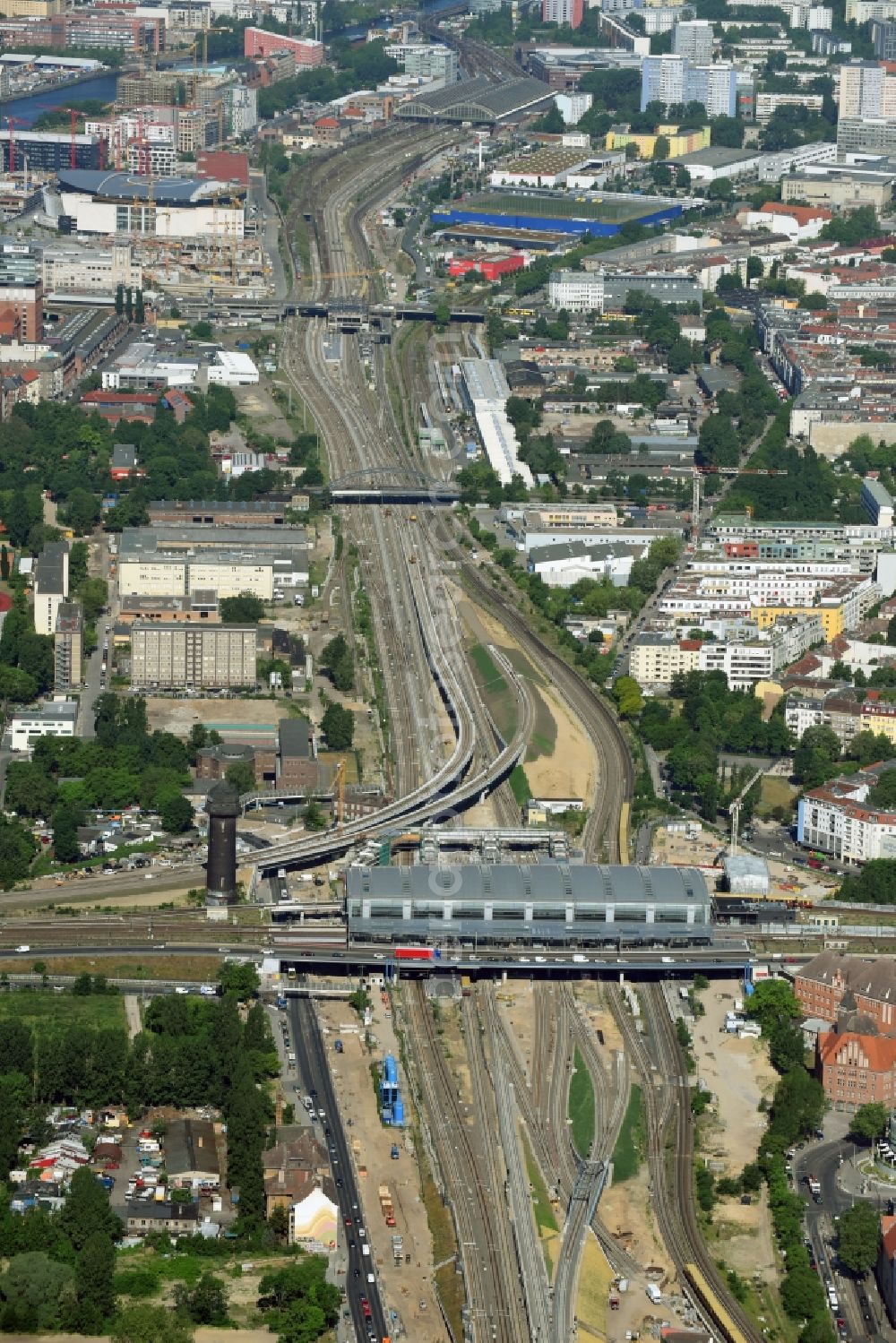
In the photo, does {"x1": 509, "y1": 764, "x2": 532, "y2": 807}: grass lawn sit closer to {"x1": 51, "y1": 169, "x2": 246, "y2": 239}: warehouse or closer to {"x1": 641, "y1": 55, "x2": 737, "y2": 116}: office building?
{"x1": 51, "y1": 169, "x2": 246, "y2": 239}: warehouse

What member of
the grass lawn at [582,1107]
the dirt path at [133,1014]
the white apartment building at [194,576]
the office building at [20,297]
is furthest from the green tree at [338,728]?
the office building at [20,297]

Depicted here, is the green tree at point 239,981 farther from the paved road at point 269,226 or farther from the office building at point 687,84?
the office building at point 687,84

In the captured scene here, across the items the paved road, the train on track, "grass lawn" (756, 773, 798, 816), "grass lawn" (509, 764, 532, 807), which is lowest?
the paved road

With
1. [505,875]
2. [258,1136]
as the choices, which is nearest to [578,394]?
[505,875]

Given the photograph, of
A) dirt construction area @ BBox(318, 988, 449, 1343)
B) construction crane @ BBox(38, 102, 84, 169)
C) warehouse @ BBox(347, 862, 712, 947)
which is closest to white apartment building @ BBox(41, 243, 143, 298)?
construction crane @ BBox(38, 102, 84, 169)

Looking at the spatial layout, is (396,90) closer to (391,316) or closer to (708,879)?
(391,316)

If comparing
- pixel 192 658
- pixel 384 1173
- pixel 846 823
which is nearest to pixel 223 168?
pixel 192 658
